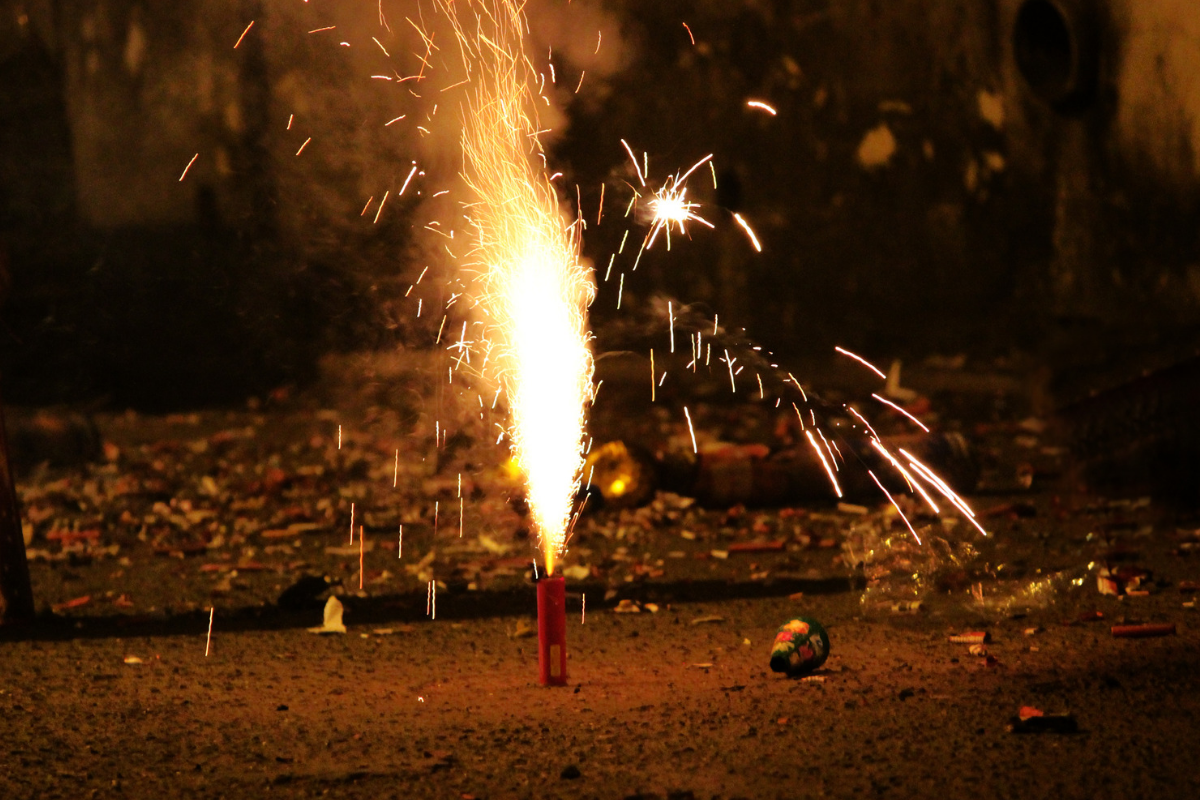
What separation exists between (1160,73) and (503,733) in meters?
8.08

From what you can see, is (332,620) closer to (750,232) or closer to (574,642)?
(574,642)

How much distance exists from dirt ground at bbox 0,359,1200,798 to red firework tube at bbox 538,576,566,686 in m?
0.10

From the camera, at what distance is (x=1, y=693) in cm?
460

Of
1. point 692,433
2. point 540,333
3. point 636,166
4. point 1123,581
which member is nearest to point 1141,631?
point 1123,581

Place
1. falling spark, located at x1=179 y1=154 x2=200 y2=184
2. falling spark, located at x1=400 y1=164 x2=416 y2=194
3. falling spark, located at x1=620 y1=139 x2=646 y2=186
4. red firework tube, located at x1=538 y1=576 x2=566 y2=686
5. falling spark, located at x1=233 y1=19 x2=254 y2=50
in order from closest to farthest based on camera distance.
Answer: red firework tube, located at x1=538 y1=576 x2=566 y2=686 < falling spark, located at x1=400 y1=164 x2=416 y2=194 < falling spark, located at x1=620 y1=139 x2=646 y2=186 < falling spark, located at x1=233 y1=19 x2=254 y2=50 < falling spark, located at x1=179 y1=154 x2=200 y2=184

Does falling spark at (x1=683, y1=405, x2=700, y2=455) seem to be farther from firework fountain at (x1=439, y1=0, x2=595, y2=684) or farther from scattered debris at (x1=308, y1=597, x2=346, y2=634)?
scattered debris at (x1=308, y1=597, x2=346, y2=634)

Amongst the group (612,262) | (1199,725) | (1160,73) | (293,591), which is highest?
(1160,73)

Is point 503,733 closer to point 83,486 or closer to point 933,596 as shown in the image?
point 933,596

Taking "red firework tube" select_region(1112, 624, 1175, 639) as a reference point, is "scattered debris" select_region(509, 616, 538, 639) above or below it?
above

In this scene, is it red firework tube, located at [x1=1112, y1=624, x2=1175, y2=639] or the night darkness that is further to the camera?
red firework tube, located at [x1=1112, y1=624, x2=1175, y2=639]

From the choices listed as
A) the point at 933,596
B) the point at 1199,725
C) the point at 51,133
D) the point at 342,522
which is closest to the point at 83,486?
the point at 342,522

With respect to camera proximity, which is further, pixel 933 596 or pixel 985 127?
pixel 985 127

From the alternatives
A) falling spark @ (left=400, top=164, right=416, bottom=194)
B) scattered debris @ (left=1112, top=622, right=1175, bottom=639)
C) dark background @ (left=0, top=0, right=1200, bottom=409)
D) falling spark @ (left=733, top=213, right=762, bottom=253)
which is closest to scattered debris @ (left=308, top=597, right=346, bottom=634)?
scattered debris @ (left=1112, top=622, right=1175, bottom=639)

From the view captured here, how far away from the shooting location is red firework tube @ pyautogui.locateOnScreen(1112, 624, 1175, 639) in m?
4.96
